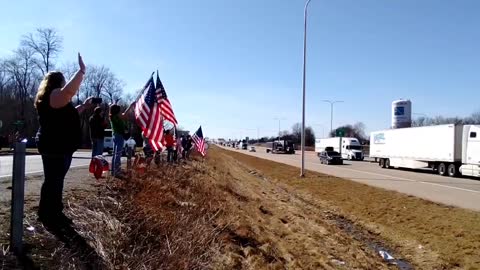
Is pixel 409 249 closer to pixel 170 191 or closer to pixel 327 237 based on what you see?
pixel 327 237

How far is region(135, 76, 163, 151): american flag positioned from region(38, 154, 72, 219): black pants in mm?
6364

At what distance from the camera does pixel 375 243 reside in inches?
535

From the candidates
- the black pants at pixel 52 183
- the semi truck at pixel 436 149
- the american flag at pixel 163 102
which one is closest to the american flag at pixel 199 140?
the american flag at pixel 163 102

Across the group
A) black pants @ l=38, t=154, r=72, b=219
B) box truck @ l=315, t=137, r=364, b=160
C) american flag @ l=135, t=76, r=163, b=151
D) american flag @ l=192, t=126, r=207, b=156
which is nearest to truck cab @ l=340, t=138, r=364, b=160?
box truck @ l=315, t=137, r=364, b=160

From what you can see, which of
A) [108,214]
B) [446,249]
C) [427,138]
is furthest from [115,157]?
[427,138]

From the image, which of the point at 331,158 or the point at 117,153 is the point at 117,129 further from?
the point at 331,158

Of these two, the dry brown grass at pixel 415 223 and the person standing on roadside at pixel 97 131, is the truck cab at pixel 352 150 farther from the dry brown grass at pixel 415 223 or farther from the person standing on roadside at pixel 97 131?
the person standing on roadside at pixel 97 131

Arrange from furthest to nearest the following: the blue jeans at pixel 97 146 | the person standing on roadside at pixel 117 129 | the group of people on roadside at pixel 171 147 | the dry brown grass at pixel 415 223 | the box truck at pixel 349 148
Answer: the box truck at pixel 349 148
the group of people on roadside at pixel 171 147
the dry brown grass at pixel 415 223
the person standing on roadside at pixel 117 129
the blue jeans at pixel 97 146

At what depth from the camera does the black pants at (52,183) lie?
17.6 feet

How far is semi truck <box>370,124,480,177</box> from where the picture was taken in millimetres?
35719

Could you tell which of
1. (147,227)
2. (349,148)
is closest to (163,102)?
(147,227)

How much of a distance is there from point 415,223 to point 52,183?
40.9 ft

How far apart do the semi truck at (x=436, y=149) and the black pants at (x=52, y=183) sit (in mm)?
34459

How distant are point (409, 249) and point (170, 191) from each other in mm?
6385
